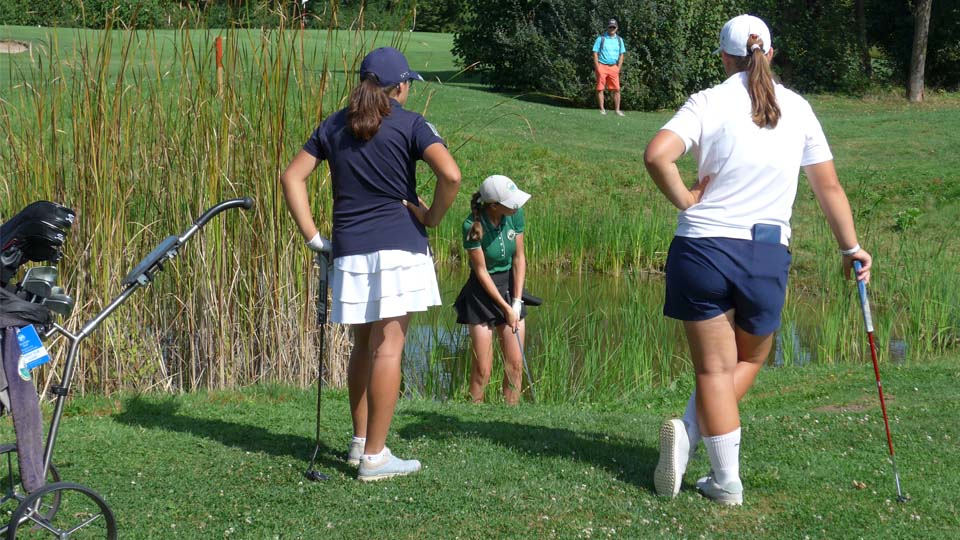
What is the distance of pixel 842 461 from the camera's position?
219 inches

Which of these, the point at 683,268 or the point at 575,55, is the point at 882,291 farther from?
the point at 575,55

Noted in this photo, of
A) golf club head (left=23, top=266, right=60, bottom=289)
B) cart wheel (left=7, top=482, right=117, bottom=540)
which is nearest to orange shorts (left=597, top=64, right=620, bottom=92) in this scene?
cart wheel (left=7, top=482, right=117, bottom=540)

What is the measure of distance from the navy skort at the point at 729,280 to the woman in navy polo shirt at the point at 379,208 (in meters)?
1.03

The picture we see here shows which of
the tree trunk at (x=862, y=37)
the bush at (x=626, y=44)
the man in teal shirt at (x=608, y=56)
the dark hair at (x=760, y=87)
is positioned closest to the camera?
the dark hair at (x=760, y=87)

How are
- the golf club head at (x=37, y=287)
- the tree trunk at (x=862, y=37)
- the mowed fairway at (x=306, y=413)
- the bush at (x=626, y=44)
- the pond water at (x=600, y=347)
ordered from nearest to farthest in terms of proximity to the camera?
the golf club head at (x=37, y=287) < the mowed fairway at (x=306, y=413) < the pond water at (x=600, y=347) < the bush at (x=626, y=44) < the tree trunk at (x=862, y=37)

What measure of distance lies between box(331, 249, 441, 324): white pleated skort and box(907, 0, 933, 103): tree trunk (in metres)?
23.7

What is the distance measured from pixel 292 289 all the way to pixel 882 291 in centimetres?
599

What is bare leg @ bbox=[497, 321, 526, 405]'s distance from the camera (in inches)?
298

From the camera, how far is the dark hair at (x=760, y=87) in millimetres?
4547

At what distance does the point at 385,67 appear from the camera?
4.82m

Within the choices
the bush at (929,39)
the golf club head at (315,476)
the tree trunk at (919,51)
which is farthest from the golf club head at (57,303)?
the bush at (929,39)

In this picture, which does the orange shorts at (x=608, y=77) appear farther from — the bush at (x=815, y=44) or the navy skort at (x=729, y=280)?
the navy skort at (x=729, y=280)

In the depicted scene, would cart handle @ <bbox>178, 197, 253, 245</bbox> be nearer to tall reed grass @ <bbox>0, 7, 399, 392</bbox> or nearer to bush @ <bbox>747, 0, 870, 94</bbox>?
tall reed grass @ <bbox>0, 7, 399, 392</bbox>

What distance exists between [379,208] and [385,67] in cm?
60
